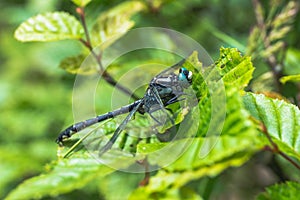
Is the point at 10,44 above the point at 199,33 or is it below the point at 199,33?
above

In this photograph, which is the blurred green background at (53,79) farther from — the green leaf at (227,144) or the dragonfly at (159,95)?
the green leaf at (227,144)

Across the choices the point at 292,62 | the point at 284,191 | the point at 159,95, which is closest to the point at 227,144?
the point at 284,191

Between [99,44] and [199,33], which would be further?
[199,33]

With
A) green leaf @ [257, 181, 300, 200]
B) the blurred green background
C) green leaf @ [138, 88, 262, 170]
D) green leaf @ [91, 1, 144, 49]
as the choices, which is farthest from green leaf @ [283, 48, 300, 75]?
green leaf @ [138, 88, 262, 170]

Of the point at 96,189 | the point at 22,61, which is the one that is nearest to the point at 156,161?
the point at 96,189

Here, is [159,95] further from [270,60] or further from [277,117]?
[270,60]

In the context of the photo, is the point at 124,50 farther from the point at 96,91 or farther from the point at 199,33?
the point at 199,33

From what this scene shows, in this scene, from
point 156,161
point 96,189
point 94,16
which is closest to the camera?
point 156,161

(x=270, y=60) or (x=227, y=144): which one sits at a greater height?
(x=270, y=60)
